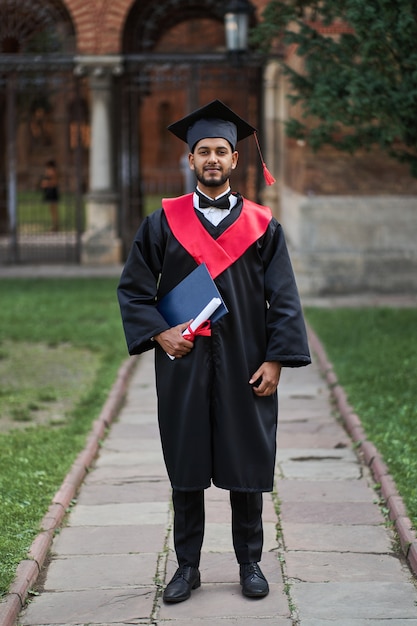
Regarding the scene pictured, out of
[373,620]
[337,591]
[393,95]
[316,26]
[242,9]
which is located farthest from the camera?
[242,9]

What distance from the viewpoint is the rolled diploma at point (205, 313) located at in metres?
4.58

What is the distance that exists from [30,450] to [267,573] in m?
2.58

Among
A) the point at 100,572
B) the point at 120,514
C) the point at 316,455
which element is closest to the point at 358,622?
the point at 100,572

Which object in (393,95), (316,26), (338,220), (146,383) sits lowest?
(146,383)

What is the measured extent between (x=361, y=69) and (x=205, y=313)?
19.3 ft

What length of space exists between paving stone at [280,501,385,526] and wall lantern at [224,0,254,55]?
34.8ft

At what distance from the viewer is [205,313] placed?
4.60m

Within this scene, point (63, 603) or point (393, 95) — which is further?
point (393, 95)

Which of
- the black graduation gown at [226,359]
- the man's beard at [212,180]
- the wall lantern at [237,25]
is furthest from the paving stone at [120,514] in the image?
the wall lantern at [237,25]

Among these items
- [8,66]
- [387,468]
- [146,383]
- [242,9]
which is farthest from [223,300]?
[8,66]

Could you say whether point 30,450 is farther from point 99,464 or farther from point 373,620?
point 373,620

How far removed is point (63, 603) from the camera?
4828mm

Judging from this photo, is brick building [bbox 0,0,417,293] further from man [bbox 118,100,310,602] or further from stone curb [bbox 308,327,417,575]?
man [bbox 118,100,310,602]

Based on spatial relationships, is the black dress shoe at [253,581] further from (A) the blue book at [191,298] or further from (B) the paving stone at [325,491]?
(B) the paving stone at [325,491]
